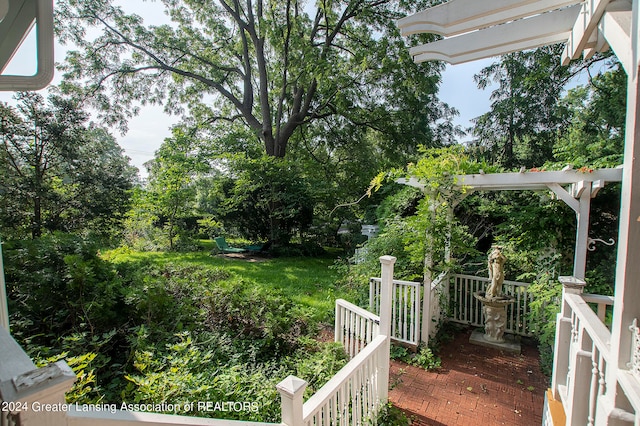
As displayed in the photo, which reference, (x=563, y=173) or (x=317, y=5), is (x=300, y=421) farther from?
(x=317, y=5)

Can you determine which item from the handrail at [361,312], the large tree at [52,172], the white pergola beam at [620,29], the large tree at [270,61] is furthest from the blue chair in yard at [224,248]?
the white pergola beam at [620,29]

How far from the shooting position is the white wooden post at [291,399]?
1.45 m

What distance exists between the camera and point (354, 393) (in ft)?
7.36

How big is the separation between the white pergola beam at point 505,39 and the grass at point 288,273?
3.48 m

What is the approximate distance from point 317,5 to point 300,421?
461 inches

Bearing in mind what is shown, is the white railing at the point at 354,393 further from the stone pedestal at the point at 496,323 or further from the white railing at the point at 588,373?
→ the stone pedestal at the point at 496,323

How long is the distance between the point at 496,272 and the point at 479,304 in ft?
3.59

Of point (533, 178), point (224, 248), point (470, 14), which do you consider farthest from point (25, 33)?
point (224, 248)

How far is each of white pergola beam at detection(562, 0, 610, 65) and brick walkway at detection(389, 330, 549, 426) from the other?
3051 mm

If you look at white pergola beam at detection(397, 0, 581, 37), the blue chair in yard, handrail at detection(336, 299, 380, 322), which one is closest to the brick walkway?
handrail at detection(336, 299, 380, 322)

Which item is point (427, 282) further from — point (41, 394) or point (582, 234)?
point (41, 394)

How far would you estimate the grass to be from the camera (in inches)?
204

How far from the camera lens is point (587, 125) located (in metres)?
8.02

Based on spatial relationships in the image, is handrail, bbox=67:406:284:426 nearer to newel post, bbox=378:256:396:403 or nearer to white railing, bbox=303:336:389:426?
white railing, bbox=303:336:389:426
